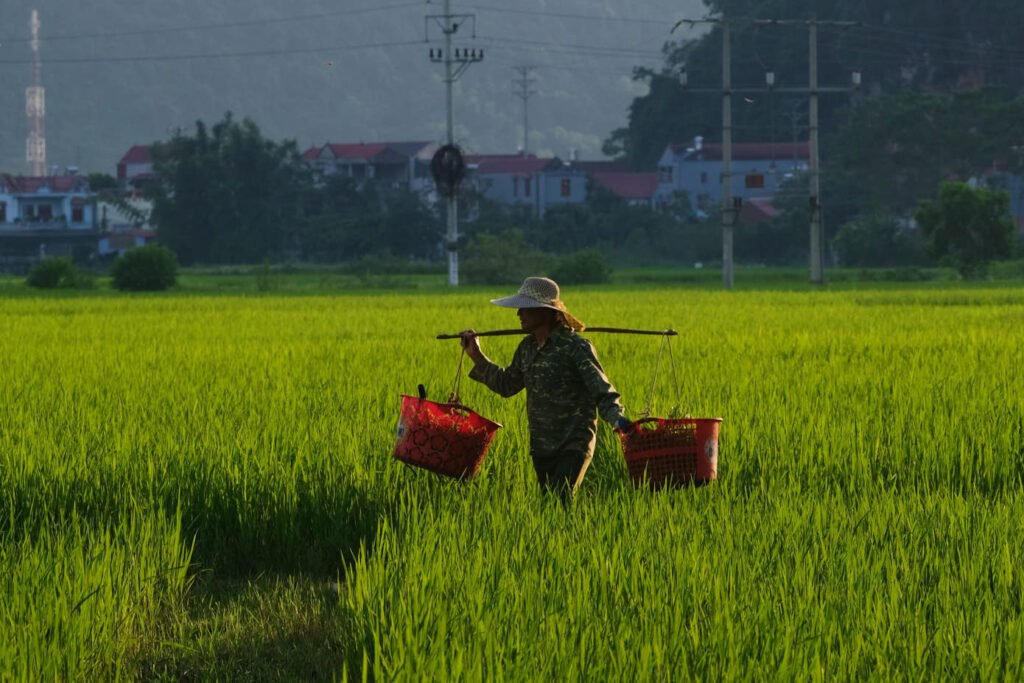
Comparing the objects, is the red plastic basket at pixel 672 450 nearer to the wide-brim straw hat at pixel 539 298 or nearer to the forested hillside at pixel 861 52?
the wide-brim straw hat at pixel 539 298

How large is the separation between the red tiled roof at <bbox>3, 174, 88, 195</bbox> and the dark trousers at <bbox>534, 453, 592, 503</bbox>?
253 ft

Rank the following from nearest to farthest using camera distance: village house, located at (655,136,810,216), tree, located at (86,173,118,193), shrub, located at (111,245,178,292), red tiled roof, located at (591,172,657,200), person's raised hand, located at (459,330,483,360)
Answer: person's raised hand, located at (459,330,483,360)
shrub, located at (111,245,178,292)
village house, located at (655,136,810,216)
red tiled roof, located at (591,172,657,200)
tree, located at (86,173,118,193)

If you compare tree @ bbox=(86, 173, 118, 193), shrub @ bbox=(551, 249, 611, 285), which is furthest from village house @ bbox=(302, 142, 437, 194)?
shrub @ bbox=(551, 249, 611, 285)

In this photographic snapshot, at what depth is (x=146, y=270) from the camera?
121ft

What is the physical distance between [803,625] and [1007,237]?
126 feet

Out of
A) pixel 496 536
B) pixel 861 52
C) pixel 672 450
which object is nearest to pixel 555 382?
pixel 672 450

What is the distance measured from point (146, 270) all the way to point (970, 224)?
19594 mm

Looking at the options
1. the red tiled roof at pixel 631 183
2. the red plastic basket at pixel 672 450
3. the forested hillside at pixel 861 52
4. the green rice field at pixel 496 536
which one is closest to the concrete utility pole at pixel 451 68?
the forested hillside at pixel 861 52

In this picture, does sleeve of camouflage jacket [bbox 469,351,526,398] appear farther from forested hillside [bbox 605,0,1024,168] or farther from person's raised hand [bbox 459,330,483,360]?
forested hillside [bbox 605,0,1024,168]

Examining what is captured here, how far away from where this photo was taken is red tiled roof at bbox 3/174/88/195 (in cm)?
7962

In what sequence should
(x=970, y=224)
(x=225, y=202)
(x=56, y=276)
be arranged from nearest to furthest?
(x=56, y=276)
(x=970, y=224)
(x=225, y=202)

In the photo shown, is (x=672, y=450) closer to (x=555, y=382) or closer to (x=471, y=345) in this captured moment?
(x=555, y=382)

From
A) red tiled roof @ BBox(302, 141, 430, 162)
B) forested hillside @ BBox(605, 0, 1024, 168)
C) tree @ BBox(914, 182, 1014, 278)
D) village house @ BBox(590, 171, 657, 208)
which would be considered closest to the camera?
tree @ BBox(914, 182, 1014, 278)

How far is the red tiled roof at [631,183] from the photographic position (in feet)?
254
